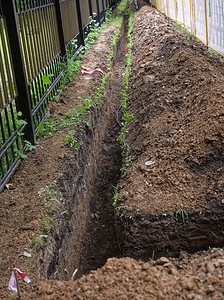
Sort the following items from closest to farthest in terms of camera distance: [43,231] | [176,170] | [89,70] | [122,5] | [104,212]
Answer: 1. [43,231]
2. [176,170]
3. [104,212]
4. [89,70]
5. [122,5]

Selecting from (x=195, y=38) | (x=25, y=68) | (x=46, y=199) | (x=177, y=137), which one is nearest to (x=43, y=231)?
(x=46, y=199)

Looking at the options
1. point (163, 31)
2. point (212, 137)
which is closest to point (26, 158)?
point (212, 137)

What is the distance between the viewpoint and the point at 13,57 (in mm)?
4219

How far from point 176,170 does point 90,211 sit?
1.43 meters

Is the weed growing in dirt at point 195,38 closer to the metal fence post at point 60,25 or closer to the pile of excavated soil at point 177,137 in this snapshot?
the pile of excavated soil at point 177,137

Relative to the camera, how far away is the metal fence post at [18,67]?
404cm

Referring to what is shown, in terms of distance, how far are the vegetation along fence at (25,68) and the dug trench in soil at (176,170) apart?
1330mm

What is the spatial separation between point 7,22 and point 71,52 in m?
4.08

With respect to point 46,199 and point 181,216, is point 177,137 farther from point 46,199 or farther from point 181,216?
point 46,199

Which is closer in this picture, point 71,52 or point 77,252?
point 77,252

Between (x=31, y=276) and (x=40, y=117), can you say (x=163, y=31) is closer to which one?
(x=40, y=117)

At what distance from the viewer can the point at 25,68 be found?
4.66 metres

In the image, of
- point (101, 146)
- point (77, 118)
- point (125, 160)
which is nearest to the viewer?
point (125, 160)

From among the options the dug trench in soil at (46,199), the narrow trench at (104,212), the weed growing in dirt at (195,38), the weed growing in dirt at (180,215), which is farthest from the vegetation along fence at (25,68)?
the weed growing in dirt at (195,38)
